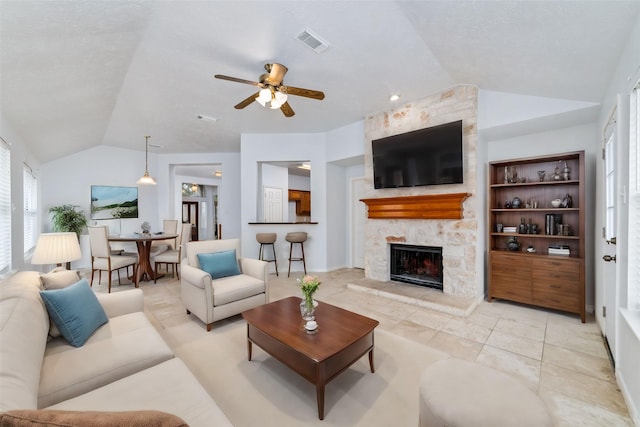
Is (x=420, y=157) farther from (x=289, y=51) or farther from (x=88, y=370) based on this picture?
(x=88, y=370)

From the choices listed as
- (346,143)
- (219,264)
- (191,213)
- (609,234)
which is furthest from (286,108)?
(191,213)

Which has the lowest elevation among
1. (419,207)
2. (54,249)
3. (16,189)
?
(54,249)

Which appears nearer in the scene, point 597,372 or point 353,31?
point 597,372

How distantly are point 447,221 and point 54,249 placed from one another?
14.7ft

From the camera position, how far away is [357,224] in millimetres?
5922

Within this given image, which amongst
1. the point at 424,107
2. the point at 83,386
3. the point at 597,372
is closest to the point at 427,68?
the point at 424,107

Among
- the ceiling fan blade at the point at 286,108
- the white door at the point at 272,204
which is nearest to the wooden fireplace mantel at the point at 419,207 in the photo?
the ceiling fan blade at the point at 286,108

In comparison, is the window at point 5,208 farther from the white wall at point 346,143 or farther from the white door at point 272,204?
the white wall at point 346,143

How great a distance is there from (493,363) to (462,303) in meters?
1.20

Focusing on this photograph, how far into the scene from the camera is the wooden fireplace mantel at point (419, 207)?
364cm

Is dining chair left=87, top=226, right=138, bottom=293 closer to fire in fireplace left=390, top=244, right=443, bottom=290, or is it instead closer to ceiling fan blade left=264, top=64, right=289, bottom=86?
ceiling fan blade left=264, top=64, right=289, bottom=86

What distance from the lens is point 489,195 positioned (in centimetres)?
363

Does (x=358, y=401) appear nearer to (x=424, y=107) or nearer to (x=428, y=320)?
(x=428, y=320)

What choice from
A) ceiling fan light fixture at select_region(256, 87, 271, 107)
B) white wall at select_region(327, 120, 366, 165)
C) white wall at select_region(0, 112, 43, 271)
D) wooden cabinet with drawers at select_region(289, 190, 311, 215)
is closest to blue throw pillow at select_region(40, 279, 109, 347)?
white wall at select_region(0, 112, 43, 271)
